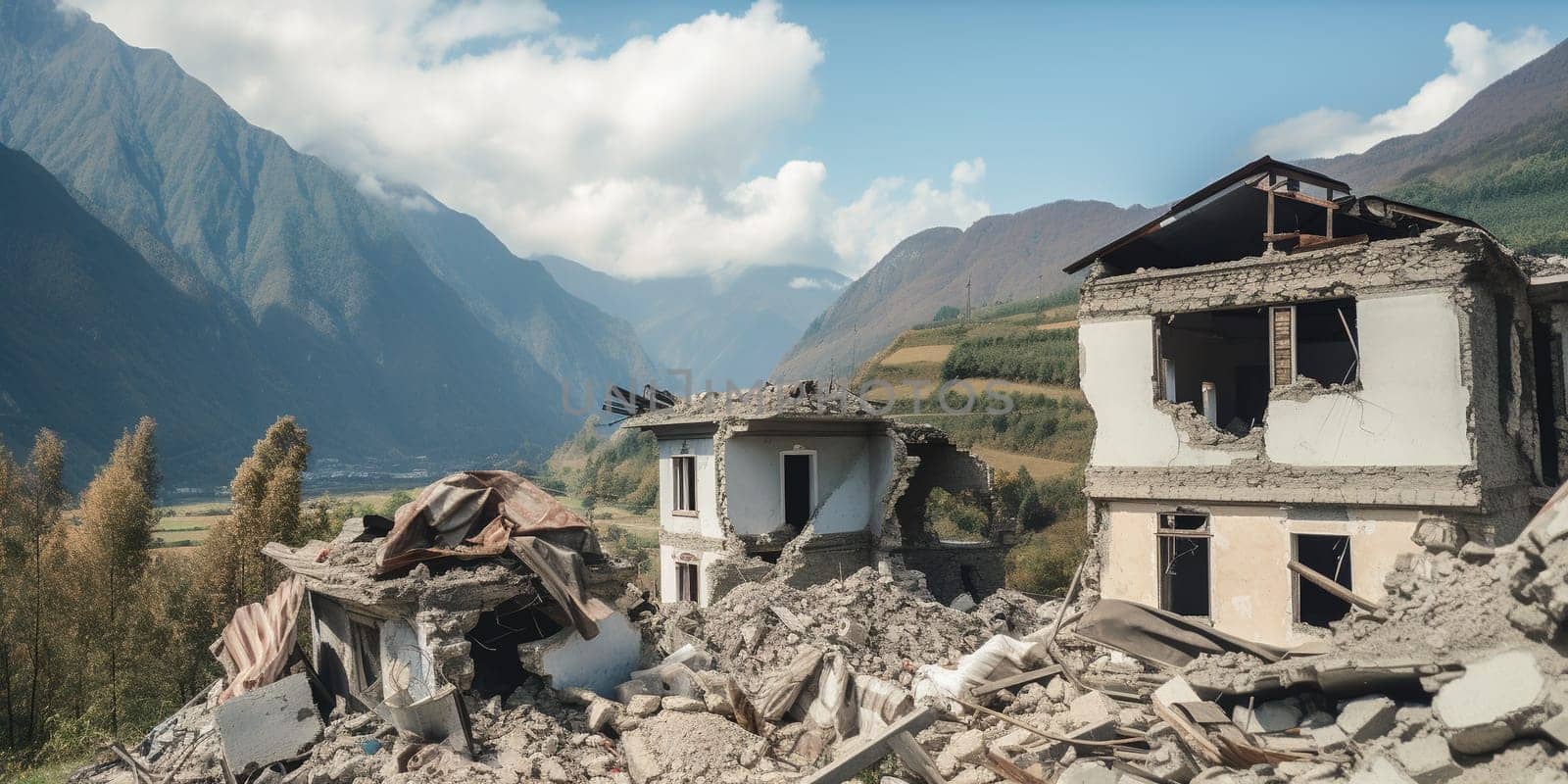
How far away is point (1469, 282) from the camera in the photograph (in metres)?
10.7

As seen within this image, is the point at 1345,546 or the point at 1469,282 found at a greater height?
the point at 1469,282

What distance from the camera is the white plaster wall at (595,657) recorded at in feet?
36.3

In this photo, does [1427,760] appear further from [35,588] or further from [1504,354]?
[35,588]

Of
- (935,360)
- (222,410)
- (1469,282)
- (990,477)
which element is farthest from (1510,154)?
(222,410)

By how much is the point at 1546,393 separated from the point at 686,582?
15662 mm

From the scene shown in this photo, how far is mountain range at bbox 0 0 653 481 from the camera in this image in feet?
289

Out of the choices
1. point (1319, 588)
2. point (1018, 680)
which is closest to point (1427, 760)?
point (1018, 680)

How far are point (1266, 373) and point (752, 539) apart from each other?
10.3 meters

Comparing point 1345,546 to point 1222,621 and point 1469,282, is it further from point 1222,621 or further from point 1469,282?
point 1469,282

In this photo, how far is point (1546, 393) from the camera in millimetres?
13406

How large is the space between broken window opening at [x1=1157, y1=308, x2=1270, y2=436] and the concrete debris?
13.2 ft

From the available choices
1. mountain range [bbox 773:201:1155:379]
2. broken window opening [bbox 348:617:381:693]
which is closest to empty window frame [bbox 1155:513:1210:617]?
broken window opening [bbox 348:617:381:693]

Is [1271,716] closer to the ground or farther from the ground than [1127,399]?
closer to the ground

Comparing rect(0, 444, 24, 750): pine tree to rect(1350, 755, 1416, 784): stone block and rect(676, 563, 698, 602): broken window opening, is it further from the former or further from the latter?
rect(1350, 755, 1416, 784): stone block
